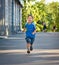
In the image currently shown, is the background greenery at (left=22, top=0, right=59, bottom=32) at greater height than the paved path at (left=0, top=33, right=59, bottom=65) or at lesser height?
greater

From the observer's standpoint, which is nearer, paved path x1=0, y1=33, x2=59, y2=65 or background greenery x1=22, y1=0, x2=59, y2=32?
paved path x1=0, y1=33, x2=59, y2=65

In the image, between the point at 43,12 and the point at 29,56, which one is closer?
the point at 29,56

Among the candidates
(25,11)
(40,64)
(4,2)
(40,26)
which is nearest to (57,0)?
(40,26)

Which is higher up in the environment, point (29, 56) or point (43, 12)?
point (43, 12)

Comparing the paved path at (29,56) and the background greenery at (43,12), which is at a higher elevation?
the background greenery at (43,12)

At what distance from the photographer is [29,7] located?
310ft

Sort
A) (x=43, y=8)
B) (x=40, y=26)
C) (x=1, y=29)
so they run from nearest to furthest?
(x=1, y=29) < (x=40, y=26) < (x=43, y=8)

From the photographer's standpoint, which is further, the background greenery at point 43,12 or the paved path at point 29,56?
the background greenery at point 43,12

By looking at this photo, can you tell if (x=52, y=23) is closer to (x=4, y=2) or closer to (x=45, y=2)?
(x=45, y=2)

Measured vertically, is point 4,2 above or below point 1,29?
above

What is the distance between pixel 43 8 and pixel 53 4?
614cm

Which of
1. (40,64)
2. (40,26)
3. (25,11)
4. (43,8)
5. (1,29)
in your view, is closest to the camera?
(40,64)

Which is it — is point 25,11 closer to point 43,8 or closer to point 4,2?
point 43,8

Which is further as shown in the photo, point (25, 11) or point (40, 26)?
point (40, 26)
